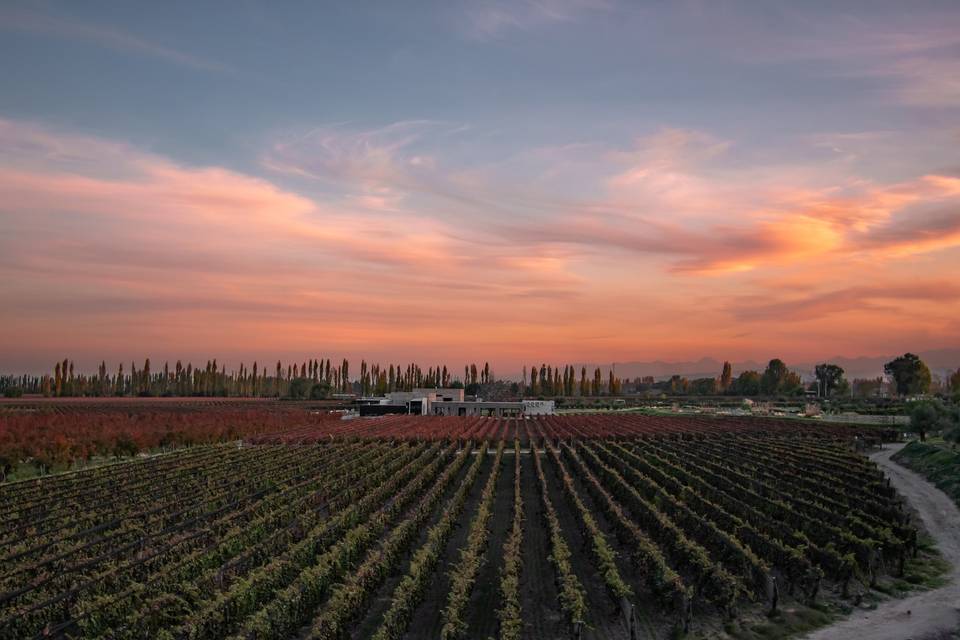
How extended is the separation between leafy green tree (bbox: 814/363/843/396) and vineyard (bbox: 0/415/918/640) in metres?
132

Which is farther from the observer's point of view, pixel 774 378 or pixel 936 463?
pixel 774 378

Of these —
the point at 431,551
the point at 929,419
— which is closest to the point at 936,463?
the point at 929,419

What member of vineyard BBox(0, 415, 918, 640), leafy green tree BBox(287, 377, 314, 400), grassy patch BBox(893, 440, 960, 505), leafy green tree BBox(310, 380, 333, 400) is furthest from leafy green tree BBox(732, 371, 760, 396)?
vineyard BBox(0, 415, 918, 640)

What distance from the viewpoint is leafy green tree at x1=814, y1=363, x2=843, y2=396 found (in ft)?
512

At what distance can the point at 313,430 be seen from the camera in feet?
218

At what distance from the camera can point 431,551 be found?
63.3 ft

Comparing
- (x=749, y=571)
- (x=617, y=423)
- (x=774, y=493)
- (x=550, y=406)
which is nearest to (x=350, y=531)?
(x=749, y=571)

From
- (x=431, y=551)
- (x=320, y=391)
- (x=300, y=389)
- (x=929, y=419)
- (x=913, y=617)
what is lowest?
(x=320, y=391)

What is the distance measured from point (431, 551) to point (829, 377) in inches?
6307

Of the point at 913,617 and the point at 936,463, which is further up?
the point at 936,463

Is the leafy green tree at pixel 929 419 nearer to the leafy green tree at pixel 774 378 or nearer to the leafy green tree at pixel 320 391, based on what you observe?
the leafy green tree at pixel 774 378

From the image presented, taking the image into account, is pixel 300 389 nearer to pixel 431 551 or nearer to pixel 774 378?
pixel 774 378

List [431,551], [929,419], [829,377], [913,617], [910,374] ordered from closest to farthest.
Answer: [913,617], [431,551], [929,419], [910,374], [829,377]

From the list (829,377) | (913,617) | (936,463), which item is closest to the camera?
(913,617)
